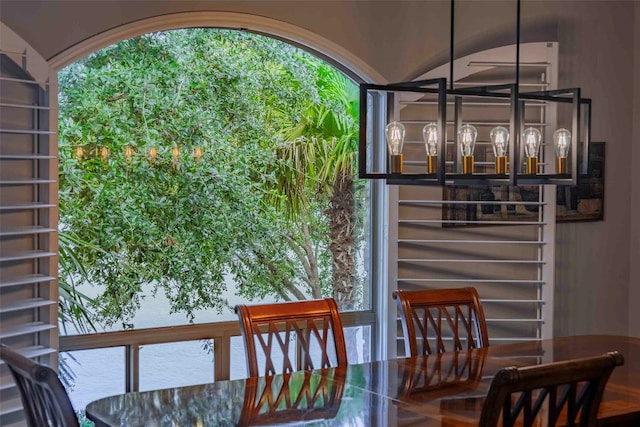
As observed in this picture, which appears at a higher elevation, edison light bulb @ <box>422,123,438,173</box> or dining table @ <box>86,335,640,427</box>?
edison light bulb @ <box>422,123,438,173</box>

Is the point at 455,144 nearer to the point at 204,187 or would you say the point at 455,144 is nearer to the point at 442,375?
the point at 442,375

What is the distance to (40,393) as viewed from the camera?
2346mm

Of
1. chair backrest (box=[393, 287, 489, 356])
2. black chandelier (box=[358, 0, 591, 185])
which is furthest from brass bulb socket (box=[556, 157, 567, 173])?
chair backrest (box=[393, 287, 489, 356])

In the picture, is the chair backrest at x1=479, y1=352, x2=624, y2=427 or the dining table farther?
the dining table

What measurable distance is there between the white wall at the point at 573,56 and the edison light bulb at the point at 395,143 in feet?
5.49

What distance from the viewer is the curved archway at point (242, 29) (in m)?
4.12

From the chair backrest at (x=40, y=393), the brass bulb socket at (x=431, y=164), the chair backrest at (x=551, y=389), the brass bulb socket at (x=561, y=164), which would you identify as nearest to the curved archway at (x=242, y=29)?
the brass bulb socket at (x=431, y=164)

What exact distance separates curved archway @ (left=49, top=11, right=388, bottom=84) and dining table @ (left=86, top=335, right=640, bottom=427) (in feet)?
5.91

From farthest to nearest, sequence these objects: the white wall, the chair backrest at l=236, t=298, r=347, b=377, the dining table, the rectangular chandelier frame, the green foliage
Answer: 1. the white wall
2. the green foliage
3. the chair backrest at l=236, t=298, r=347, b=377
4. the rectangular chandelier frame
5. the dining table

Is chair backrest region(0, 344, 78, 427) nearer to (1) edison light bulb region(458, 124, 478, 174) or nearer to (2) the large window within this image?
(1) edison light bulb region(458, 124, 478, 174)

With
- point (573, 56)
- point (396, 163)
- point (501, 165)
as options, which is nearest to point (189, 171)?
point (396, 163)

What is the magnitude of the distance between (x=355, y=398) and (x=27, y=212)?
70.7 inches

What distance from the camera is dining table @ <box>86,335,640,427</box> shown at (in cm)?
273

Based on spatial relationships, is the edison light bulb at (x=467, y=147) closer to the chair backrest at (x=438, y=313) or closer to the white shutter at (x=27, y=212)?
the chair backrest at (x=438, y=313)
